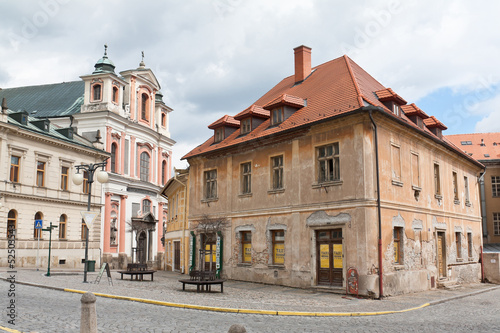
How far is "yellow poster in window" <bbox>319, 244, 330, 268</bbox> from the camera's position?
65.7 ft

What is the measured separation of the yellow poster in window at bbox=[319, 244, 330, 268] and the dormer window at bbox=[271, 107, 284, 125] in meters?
6.36

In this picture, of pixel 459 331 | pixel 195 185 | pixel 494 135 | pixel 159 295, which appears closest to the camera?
pixel 459 331

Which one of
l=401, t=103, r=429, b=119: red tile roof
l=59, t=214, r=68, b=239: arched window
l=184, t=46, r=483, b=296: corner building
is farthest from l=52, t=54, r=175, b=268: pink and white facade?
l=401, t=103, r=429, b=119: red tile roof

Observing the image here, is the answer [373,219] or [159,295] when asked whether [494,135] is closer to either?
[373,219]

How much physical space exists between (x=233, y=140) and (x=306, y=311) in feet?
43.1

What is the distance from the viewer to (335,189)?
19859mm

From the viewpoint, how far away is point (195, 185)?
2786 cm

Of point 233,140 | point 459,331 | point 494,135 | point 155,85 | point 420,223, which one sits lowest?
point 459,331

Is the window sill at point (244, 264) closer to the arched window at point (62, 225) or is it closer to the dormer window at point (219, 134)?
the dormer window at point (219, 134)

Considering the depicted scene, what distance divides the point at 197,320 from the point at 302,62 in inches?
753

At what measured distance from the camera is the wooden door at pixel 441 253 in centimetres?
2409

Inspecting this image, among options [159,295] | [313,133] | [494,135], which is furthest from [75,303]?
[494,135]

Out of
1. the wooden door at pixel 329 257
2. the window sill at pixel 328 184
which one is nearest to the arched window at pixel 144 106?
the window sill at pixel 328 184

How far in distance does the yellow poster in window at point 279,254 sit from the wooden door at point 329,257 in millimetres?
2068
